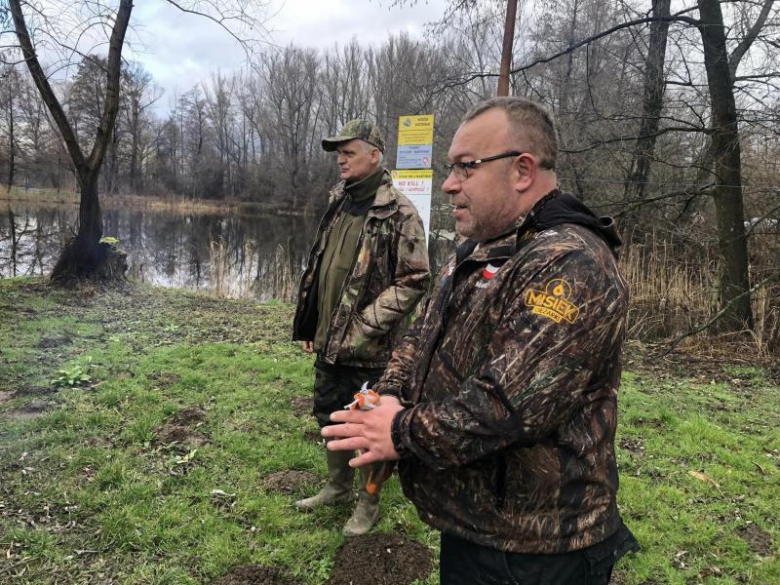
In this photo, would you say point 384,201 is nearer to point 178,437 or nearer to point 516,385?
point 516,385

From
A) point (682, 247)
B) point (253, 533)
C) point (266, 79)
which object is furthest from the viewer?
point (266, 79)

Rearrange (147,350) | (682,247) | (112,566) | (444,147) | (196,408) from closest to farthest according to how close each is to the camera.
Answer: (112,566) < (196,408) < (147,350) < (682,247) < (444,147)

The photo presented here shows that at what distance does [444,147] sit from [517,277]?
65.2 ft

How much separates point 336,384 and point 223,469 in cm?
122

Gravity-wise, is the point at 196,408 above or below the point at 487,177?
below

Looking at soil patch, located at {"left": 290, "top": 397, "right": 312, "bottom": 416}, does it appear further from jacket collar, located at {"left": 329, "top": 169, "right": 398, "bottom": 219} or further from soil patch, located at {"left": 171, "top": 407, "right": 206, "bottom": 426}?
jacket collar, located at {"left": 329, "top": 169, "right": 398, "bottom": 219}

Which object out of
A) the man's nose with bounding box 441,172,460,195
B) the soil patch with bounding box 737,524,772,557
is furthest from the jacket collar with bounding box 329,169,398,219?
the soil patch with bounding box 737,524,772,557

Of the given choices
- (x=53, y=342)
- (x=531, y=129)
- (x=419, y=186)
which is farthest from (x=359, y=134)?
(x=53, y=342)

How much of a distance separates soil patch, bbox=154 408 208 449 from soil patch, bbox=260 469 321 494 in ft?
2.41

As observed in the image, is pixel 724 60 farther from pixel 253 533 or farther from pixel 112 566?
pixel 112 566

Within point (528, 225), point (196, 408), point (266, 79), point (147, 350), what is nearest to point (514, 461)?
point (528, 225)

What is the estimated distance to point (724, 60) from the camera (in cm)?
773

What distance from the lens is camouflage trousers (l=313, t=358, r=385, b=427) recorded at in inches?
124

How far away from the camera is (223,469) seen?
3.77 m
